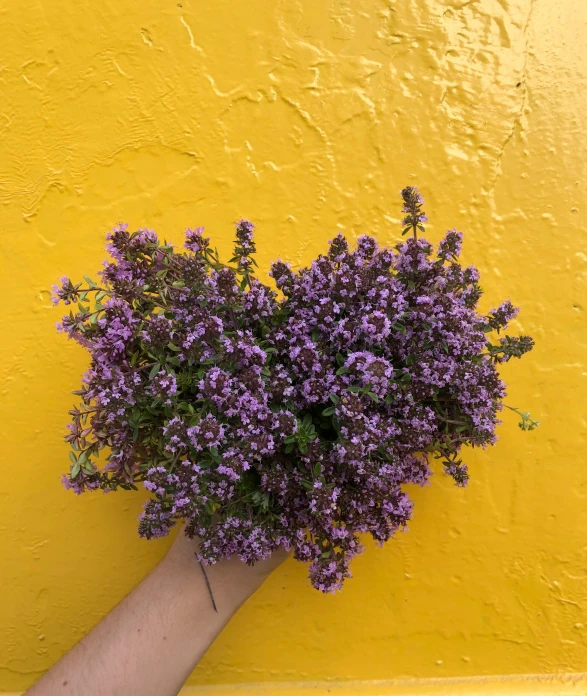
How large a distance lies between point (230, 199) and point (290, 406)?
92cm

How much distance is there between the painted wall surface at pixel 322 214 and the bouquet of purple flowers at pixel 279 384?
59 centimetres

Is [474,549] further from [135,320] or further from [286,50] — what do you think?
[286,50]

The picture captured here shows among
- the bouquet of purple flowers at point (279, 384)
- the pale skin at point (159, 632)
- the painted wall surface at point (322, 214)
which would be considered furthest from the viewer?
the painted wall surface at point (322, 214)

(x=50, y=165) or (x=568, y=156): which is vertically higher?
(x=50, y=165)

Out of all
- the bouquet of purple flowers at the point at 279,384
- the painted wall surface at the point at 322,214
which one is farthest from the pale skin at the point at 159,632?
the painted wall surface at the point at 322,214

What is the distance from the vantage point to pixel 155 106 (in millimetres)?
1778

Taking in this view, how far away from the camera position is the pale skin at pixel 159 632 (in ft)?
4.14

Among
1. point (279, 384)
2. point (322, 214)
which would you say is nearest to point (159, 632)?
point (279, 384)

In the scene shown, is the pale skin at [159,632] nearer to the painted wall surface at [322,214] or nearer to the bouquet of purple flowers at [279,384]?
the bouquet of purple flowers at [279,384]

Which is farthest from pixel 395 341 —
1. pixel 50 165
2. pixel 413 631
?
pixel 50 165

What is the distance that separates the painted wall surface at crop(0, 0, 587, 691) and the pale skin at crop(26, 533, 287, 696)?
1.21 feet

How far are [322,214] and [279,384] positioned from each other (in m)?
0.86

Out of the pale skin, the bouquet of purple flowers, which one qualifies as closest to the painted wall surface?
the pale skin

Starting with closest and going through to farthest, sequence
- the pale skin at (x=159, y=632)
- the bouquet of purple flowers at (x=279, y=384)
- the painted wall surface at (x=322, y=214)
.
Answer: the bouquet of purple flowers at (x=279, y=384) → the pale skin at (x=159, y=632) → the painted wall surface at (x=322, y=214)
